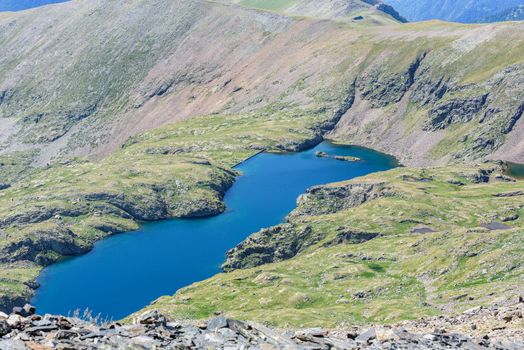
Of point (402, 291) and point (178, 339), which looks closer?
point (178, 339)

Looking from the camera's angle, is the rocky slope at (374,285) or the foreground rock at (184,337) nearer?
the foreground rock at (184,337)

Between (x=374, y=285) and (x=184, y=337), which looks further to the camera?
(x=374, y=285)

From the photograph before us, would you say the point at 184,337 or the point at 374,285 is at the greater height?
the point at 184,337

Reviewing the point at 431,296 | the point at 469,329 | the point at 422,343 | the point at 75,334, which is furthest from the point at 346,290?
the point at 75,334

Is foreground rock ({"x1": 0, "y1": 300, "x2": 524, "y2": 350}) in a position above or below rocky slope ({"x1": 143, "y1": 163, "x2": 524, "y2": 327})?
above

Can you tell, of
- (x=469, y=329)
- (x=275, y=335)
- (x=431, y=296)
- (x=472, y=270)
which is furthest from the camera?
(x=472, y=270)

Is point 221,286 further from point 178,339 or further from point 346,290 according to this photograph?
point 178,339

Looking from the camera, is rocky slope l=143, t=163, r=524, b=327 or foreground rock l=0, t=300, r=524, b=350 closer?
foreground rock l=0, t=300, r=524, b=350

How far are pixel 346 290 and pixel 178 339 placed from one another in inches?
4825

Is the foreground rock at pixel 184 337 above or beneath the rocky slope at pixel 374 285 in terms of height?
above

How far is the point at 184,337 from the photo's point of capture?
1714 inches

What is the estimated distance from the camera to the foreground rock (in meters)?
40.0

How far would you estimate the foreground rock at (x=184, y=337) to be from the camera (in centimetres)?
4003

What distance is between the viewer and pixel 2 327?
1590 inches
